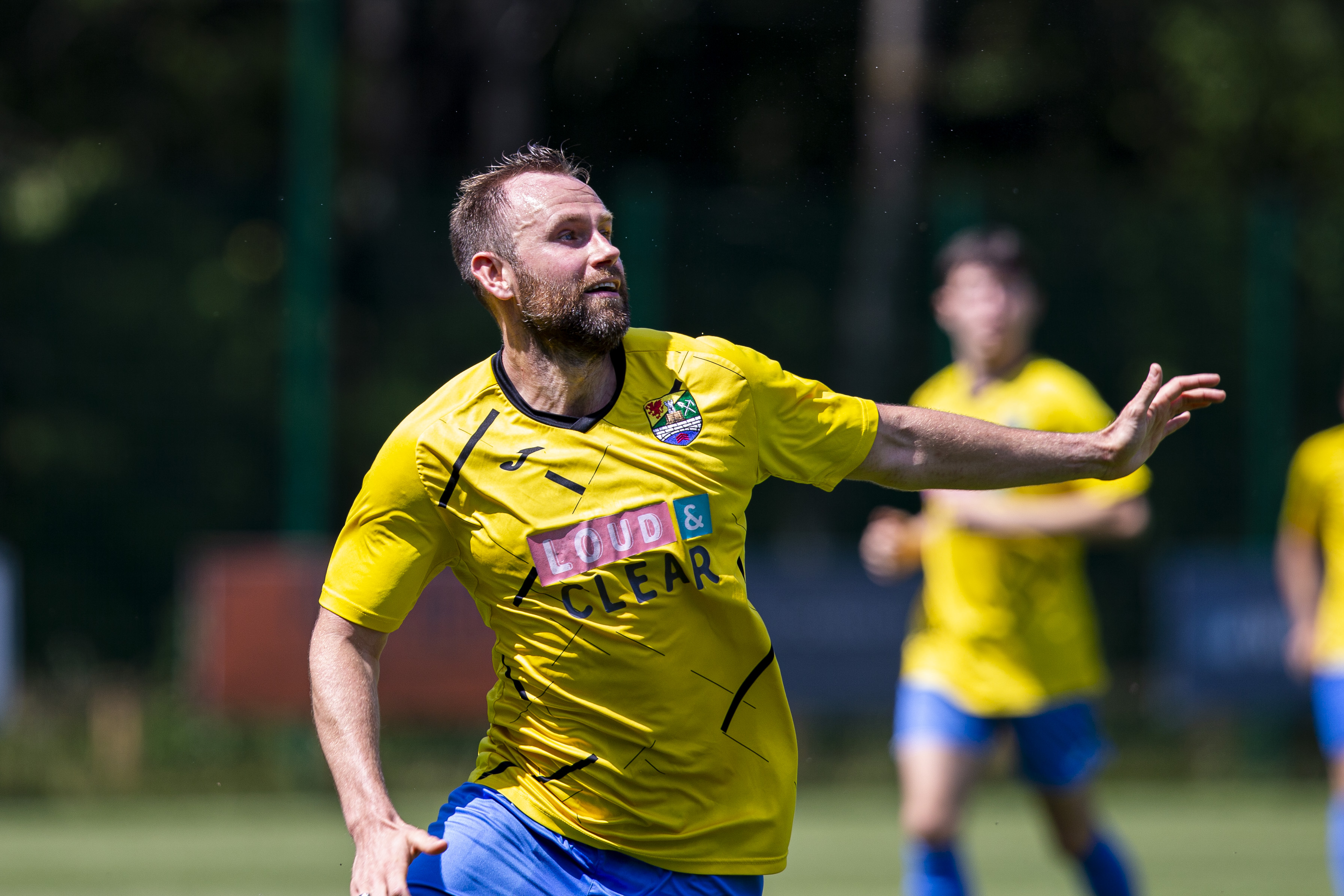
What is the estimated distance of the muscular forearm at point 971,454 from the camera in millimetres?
3615

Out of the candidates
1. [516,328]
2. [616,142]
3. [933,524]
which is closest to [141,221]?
[616,142]

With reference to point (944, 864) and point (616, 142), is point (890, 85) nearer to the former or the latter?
point (616, 142)

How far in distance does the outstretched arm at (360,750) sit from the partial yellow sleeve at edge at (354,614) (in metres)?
0.01

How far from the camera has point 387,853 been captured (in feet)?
10.4

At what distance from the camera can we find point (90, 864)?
8211 millimetres

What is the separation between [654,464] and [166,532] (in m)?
7.91

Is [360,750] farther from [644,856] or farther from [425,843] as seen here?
[644,856]

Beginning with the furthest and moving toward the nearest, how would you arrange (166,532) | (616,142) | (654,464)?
1. (166,532)
2. (616,142)
3. (654,464)

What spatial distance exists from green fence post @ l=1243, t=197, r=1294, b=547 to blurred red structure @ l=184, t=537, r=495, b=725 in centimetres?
544

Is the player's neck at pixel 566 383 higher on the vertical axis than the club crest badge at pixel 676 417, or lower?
higher

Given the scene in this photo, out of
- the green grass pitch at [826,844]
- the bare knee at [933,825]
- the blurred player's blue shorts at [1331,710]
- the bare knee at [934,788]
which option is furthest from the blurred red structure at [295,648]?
the blurred player's blue shorts at [1331,710]

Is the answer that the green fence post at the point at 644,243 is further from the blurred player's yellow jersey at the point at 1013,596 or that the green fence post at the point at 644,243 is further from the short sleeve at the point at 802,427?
the short sleeve at the point at 802,427

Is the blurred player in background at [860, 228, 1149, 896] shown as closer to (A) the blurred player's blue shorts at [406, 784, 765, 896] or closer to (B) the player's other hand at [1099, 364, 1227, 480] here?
(B) the player's other hand at [1099, 364, 1227, 480]

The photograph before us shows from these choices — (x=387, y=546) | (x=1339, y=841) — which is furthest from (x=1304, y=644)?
(x=387, y=546)
